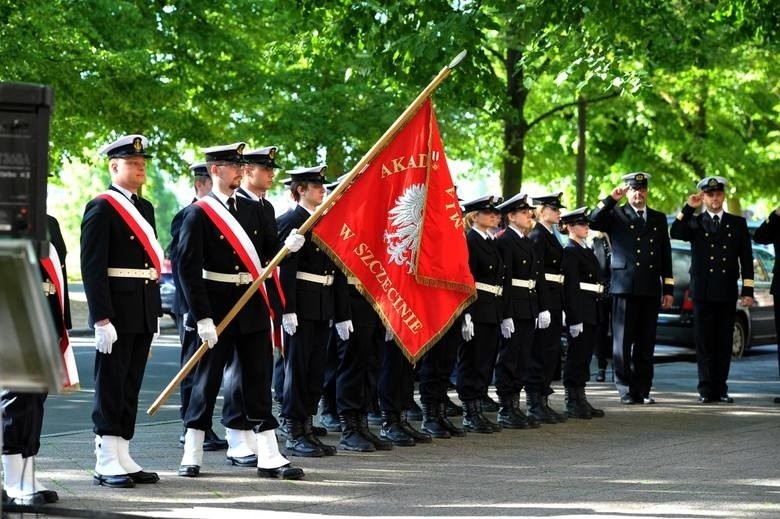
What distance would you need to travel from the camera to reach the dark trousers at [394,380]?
11.5 meters

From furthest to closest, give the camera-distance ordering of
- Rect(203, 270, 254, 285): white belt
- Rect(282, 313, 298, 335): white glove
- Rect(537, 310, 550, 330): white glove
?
Rect(537, 310, 550, 330): white glove < Rect(282, 313, 298, 335): white glove < Rect(203, 270, 254, 285): white belt

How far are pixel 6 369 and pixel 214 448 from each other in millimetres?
5979

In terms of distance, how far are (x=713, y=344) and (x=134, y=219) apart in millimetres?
8060

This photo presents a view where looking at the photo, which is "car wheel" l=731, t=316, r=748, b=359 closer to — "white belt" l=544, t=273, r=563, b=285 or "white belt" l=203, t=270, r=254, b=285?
"white belt" l=544, t=273, r=563, b=285

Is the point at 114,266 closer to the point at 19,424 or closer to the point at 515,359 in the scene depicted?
the point at 19,424

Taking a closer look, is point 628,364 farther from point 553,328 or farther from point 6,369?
point 6,369

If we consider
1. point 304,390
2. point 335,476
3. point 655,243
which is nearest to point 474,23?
point 655,243

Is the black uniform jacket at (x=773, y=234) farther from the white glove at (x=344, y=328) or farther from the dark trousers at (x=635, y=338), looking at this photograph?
the white glove at (x=344, y=328)

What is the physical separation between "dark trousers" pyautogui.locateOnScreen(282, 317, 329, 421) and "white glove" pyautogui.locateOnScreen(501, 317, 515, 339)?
7.94 feet

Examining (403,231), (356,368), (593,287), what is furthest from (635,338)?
(403,231)

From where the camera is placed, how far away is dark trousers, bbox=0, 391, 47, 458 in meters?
8.18

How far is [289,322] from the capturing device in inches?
402

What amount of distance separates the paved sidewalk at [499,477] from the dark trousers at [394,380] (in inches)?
19.4

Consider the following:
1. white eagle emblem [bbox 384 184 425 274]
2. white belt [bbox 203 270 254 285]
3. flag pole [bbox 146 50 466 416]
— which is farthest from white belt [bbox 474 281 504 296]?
white belt [bbox 203 270 254 285]
